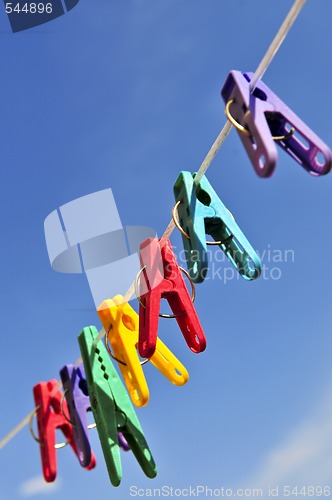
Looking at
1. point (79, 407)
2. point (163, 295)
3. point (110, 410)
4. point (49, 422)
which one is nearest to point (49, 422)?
point (49, 422)

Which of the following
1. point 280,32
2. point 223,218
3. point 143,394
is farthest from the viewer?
point 143,394

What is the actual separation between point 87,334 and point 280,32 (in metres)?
1.35

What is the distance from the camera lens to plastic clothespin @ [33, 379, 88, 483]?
8.77 feet

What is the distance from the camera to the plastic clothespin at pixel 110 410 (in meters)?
2.34

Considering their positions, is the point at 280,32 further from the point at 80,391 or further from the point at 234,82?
the point at 80,391

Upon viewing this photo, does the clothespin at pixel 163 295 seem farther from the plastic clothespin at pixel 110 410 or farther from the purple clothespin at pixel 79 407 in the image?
the purple clothespin at pixel 79 407

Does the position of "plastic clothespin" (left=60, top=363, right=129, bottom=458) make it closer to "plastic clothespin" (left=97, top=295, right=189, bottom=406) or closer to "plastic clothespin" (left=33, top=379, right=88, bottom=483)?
"plastic clothespin" (left=33, top=379, right=88, bottom=483)

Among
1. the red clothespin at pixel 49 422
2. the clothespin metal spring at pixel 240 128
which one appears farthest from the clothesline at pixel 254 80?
the red clothespin at pixel 49 422

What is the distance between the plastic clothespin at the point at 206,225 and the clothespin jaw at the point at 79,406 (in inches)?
34.7

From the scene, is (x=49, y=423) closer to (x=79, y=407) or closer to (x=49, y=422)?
(x=49, y=422)

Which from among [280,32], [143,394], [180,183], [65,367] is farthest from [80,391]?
[280,32]

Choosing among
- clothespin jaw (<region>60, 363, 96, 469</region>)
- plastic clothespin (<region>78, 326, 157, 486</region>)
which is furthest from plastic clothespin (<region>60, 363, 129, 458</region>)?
plastic clothespin (<region>78, 326, 157, 486</region>)

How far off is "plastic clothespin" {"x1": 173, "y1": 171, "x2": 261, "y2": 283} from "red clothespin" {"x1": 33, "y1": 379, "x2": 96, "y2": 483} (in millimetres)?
958

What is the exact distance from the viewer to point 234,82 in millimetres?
1802
